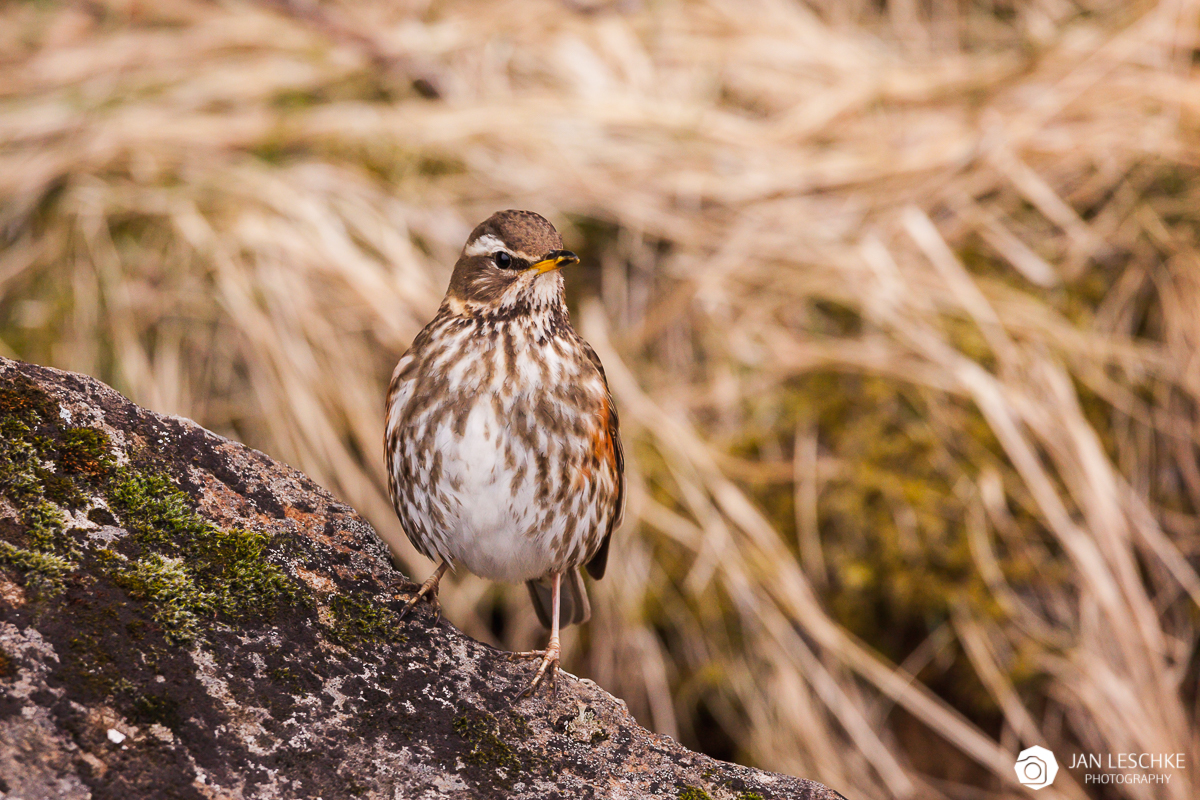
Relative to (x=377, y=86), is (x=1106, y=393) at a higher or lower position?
lower

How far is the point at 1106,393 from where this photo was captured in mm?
4711

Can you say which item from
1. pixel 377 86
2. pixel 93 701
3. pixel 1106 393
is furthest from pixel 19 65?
pixel 1106 393

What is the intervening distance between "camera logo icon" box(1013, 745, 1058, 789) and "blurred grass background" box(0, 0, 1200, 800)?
5 centimetres

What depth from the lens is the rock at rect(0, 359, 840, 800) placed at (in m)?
1.78

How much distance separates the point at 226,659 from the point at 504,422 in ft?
3.56

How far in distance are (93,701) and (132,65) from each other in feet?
18.2

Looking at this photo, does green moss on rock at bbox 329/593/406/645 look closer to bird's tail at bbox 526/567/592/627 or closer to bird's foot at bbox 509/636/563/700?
bird's foot at bbox 509/636/563/700

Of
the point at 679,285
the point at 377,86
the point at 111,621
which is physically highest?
the point at 377,86

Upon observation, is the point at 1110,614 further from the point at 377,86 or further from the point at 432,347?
the point at 377,86

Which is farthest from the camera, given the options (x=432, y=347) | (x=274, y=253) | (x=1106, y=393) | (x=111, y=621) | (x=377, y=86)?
(x=377, y=86)

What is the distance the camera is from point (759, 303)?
5.25m

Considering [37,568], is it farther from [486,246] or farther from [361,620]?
[486,246]

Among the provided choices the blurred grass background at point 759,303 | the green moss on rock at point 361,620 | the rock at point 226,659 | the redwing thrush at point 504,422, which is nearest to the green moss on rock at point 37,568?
the rock at point 226,659

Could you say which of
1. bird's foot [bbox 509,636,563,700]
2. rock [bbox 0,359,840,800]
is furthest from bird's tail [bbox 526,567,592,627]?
rock [bbox 0,359,840,800]
